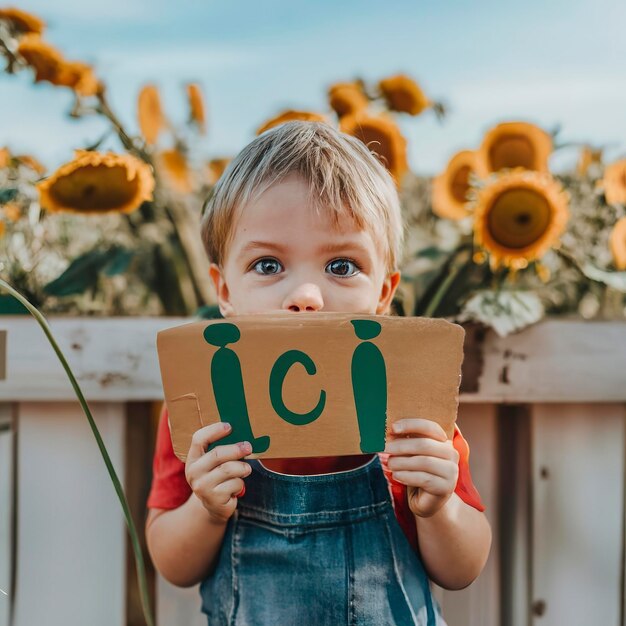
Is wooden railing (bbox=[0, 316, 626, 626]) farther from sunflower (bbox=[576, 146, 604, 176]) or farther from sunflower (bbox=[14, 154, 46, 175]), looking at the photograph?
sunflower (bbox=[576, 146, 604, 176])

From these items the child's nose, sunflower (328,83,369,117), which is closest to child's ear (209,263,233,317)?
the child's nose

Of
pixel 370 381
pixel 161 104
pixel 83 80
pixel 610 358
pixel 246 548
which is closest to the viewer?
pixel 370 381

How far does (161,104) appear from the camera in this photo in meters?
1.38

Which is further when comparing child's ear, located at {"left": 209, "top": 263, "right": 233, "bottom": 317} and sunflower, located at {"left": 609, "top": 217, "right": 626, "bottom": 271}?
sunflower, located at {"left": 609, "top": 217, "right": 626, "bottom": 271}

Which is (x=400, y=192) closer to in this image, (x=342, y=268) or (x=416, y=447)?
(x=342, y=268)

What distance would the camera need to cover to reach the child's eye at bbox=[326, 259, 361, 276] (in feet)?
2.56

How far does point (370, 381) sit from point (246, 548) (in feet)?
0.89

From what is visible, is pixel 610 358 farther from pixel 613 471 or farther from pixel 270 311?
pixel 270 311

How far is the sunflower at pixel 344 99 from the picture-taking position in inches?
48.9

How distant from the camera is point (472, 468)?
1072 millimetres

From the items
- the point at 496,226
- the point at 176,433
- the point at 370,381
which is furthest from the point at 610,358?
the point at 176,433

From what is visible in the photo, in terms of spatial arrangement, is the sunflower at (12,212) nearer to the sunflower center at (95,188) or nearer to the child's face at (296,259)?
the sunflower center at (95,188)

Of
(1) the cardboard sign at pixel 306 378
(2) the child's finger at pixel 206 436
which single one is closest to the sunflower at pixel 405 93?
(1) the cardboard sign at pixel 306 378

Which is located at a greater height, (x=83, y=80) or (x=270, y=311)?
(x=83, y=80)
